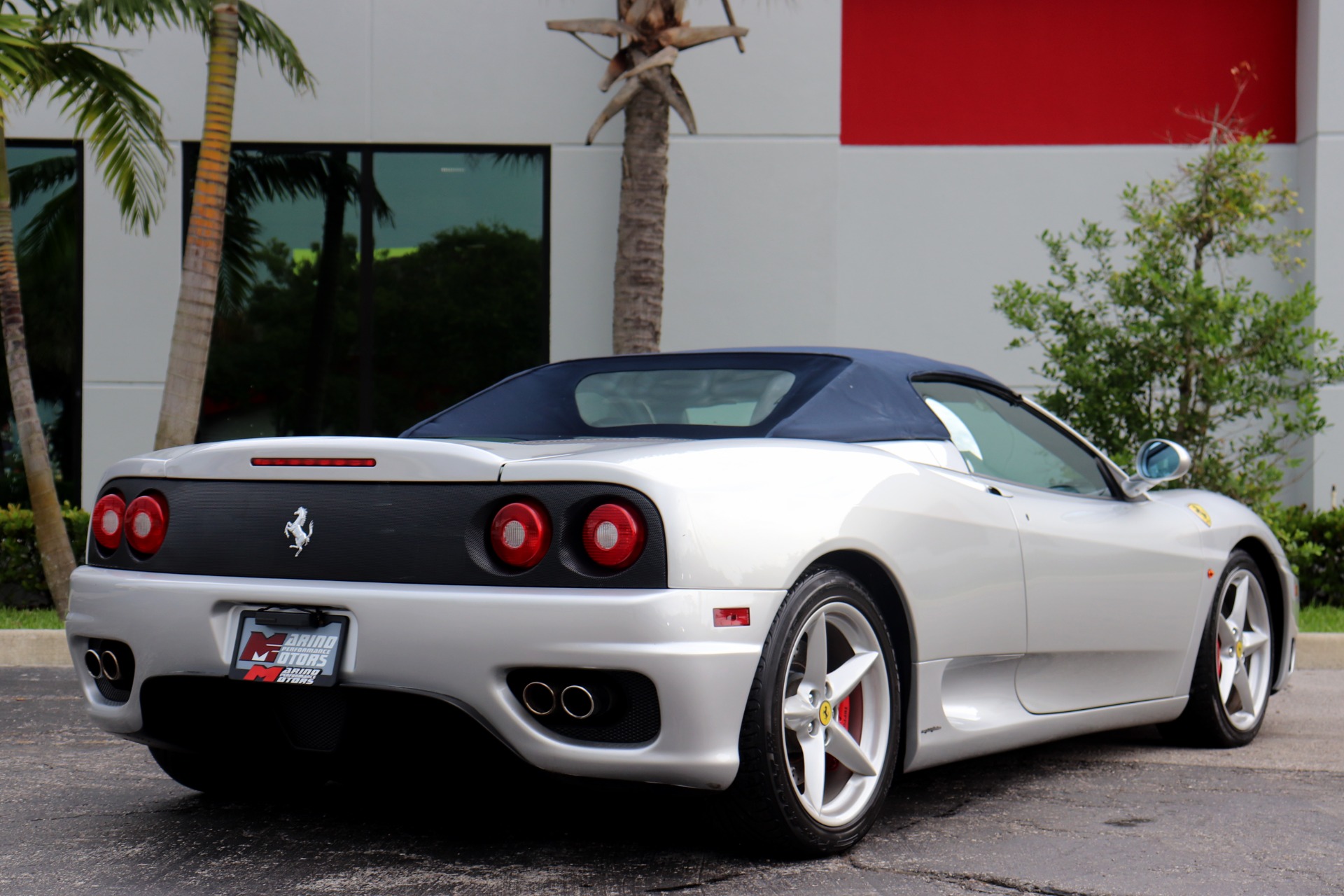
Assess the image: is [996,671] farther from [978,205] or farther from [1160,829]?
[978,205]

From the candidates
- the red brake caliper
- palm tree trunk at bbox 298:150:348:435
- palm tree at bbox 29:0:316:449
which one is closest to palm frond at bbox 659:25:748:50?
palm tree at bbox 29:0:316:449

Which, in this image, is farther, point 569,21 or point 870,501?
point 569,21

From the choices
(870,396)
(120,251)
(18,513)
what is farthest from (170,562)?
(120,251)

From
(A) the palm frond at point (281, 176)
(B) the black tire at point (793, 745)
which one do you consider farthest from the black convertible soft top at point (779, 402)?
(A) the palm frond at point (281, 176)

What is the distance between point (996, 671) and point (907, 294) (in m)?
8.46

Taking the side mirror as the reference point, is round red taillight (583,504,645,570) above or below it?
below

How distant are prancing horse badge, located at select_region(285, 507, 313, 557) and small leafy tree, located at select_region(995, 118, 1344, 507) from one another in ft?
20.8

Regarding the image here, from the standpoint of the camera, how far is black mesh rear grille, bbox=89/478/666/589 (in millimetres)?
2875

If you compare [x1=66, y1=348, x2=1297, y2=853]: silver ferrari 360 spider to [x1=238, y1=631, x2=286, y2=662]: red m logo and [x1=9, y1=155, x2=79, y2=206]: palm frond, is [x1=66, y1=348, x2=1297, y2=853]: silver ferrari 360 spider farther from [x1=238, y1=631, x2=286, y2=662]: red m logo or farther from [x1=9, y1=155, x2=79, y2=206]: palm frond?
[x1=9, y1=155, x2=79, y2=206]: palm frond

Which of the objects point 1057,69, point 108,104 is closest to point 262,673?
point 108,104

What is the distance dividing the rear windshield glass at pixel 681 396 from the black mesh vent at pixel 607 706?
1.12 meters

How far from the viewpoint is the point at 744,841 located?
10.2 feet

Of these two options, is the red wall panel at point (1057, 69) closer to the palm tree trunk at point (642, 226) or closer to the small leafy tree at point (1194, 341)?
the palm tree trunk at point (642, 226)

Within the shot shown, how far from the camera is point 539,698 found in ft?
9.47
